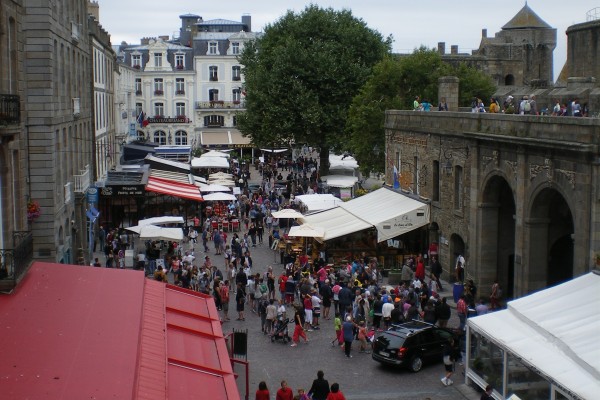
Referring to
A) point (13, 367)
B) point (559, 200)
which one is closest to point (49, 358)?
point (13, 367)

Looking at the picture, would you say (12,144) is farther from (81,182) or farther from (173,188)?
(173,188)

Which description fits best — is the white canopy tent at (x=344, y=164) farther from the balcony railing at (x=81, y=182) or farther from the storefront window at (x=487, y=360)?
the storefront window at (x=487, y=360)

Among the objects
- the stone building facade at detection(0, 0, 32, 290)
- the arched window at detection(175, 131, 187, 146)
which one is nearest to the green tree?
the arched window at detection(175, 131, 187, 146)

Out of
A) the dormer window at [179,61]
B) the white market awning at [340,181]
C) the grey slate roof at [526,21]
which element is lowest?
the white market awning at [340,181]

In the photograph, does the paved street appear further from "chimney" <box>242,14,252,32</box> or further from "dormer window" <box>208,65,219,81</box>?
"chimney" <box>242,14,252,32</box>

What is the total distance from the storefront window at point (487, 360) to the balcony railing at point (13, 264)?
914 cm

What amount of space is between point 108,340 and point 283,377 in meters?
7.70

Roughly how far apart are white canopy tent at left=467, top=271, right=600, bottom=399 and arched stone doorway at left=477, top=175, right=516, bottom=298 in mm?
7872

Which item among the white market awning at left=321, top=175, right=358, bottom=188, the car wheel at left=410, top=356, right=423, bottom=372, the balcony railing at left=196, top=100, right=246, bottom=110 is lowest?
the car wheel at left=410, top=356, right=423, bottom=372

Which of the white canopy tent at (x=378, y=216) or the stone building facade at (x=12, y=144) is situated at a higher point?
the stone building facade at (x=12, y=144)

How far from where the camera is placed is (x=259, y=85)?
5256cm

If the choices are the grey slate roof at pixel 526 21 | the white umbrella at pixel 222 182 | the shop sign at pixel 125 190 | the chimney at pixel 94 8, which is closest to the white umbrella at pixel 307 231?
the shop sign at pixel 125 190

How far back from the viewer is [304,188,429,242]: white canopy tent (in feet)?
100

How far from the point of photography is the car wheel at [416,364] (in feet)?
62.4
